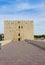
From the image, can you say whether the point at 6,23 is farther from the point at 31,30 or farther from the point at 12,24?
the point at 31,30

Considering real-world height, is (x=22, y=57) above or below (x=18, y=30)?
below

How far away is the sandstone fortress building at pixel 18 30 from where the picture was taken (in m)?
72.8

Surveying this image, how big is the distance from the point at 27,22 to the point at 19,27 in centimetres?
365

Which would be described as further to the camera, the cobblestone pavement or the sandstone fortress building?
the sandstone fortress building

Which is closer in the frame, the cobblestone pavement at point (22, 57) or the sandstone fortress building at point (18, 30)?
the cobblestone pavement at point (22, 57)

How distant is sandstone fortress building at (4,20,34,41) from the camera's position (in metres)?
72.8

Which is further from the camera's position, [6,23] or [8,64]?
[6,23]

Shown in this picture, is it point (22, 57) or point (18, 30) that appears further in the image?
point (18, 30)

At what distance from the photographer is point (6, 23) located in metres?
75.6

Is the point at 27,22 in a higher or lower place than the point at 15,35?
higher

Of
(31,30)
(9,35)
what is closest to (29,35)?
(31,30)

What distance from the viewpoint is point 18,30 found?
74.3 meters

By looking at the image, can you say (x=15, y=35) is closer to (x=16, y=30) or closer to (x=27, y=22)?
(x=16, y=30)

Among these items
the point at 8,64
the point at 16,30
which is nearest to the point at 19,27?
the point at 16,30
